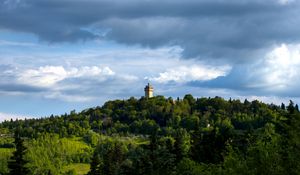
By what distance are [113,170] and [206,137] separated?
25.7 metres

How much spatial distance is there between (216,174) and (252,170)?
15.6 meters

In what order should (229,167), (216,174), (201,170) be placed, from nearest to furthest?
(229,167) < (216,174) < (201,170)

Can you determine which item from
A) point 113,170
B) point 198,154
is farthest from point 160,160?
point 113,170

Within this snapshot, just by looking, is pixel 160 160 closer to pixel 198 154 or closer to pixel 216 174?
pixel 198 154

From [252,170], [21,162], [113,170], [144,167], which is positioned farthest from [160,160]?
[252,170]

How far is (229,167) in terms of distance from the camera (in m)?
64.7

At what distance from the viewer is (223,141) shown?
108562 mm

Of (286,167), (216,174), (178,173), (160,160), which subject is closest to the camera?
(286,167)

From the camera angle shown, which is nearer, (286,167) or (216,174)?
(286,167)

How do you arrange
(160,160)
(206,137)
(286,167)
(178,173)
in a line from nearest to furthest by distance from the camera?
1. (286,167)
2. (178,173)
3. (160,160)
4. (206,137)

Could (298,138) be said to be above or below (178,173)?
above

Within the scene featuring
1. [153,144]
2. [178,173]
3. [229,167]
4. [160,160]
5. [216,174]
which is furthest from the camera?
[153,144]

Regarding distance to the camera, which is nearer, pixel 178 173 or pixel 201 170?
pixel 201 170

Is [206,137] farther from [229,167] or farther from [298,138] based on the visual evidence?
[298,138]
